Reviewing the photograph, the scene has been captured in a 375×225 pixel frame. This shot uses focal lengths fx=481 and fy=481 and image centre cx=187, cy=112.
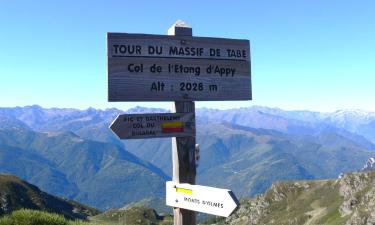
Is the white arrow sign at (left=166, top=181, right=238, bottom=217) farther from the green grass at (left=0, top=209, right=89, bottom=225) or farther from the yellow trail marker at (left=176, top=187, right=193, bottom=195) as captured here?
the green grass at (left=0, top=209, right=89, bottom=225)

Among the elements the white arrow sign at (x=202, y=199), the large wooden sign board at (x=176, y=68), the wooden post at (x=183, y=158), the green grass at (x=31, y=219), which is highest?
the large wooden sign board at (x=176, y=68)

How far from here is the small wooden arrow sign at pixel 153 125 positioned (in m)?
9.70

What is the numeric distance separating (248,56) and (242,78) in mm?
555

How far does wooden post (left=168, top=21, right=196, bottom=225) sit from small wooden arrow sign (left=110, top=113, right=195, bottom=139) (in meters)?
0.19

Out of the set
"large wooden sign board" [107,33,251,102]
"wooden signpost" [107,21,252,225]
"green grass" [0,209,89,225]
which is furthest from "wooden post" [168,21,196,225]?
"green grass" [0,209,89,225]

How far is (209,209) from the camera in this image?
941 cm

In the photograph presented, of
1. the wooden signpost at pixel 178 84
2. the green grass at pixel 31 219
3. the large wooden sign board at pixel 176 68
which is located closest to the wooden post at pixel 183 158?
the wooden signpost at pixel 178 84

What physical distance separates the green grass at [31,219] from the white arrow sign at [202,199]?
241 centimetres

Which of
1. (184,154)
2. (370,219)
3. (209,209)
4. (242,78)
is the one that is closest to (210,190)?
(209,209)

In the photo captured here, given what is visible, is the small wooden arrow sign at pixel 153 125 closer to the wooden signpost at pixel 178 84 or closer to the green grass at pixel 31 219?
the wooden signpost at pixel 178 84

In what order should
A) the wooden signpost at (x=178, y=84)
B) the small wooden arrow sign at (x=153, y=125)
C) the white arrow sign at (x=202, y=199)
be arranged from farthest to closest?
the wooden signpost at (x=178, y=84)
the small wooden arrow sign at (x=153, y=125)
the white arrow sign at (x=202, y=199)

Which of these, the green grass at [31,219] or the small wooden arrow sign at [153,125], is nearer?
the small wooden arrow sign at [153,125]

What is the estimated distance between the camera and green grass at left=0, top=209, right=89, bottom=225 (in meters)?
10.2

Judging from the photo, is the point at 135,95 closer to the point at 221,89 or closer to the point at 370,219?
the point at 221,89
